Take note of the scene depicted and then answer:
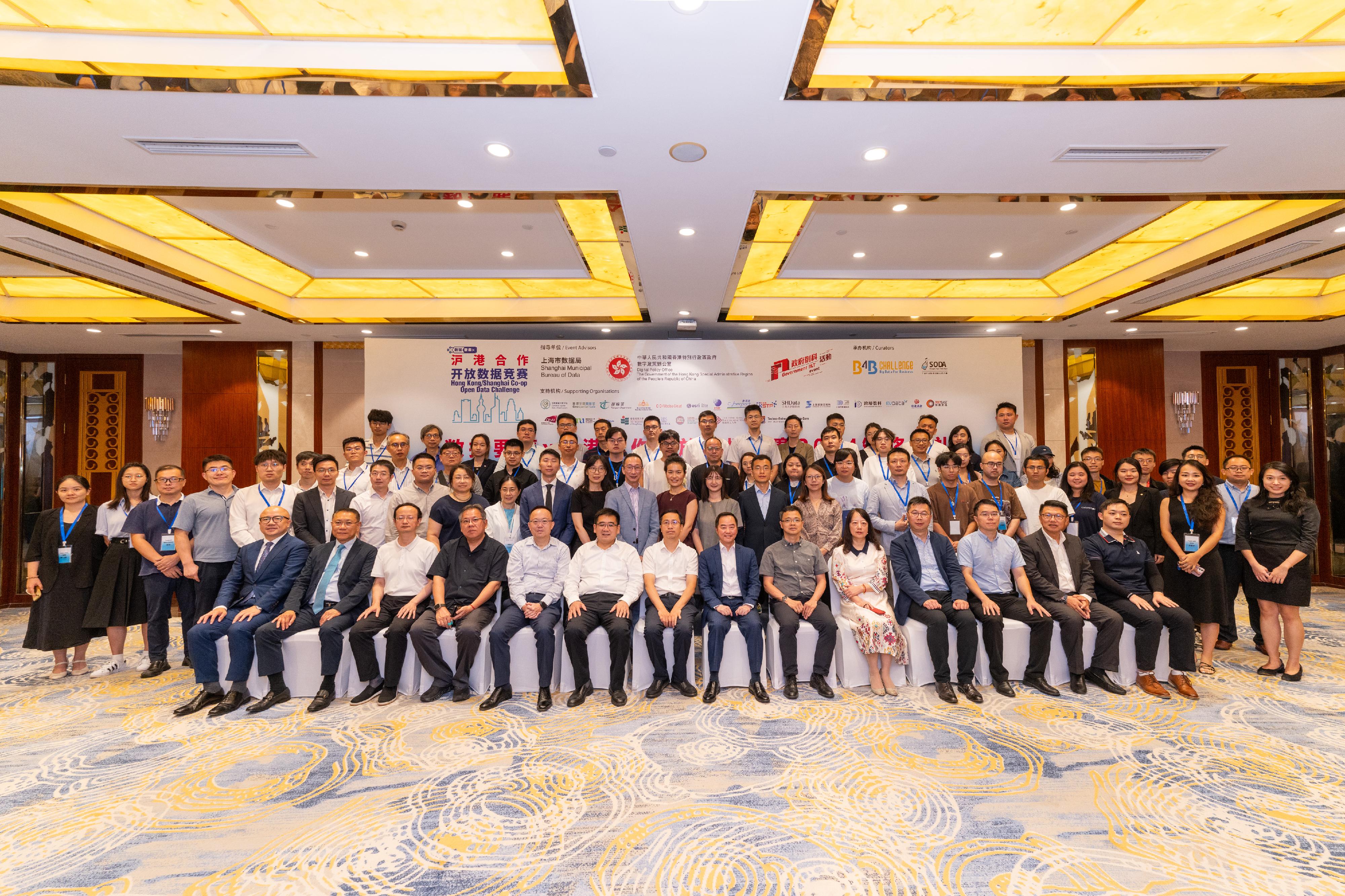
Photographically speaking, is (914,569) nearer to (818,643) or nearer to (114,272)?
(818,643)

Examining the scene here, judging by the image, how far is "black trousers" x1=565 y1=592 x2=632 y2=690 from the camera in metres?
3.63

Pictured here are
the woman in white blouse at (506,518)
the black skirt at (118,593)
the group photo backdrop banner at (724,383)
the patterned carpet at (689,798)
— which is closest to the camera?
the patterned carpet at (689,798)

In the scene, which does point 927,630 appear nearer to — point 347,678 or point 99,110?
point 347,678

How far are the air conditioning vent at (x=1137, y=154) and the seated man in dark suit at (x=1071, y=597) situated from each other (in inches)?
83.2

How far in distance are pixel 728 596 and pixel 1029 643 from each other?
1997mm

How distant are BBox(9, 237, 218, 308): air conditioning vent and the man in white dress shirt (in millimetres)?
4527

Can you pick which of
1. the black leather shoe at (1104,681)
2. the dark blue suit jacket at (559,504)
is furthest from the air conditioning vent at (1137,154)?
the dark blue suit jacket at (559,504)

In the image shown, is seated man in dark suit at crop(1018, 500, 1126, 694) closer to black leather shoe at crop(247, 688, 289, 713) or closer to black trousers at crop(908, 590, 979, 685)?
black trousers at crop(908, 590, 979, 685)

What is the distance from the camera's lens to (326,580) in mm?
3887

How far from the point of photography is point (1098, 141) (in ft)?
9.48

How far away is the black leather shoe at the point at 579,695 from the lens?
11.6 ft

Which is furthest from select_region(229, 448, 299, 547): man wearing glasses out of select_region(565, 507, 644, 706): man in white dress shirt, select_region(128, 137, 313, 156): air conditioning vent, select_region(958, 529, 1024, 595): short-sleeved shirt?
select_region(958, 529, 1024, 595): short-sleeved shirt

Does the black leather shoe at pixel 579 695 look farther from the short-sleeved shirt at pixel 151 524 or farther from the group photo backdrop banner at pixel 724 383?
the group photo backdrop banner at pixel 724 383

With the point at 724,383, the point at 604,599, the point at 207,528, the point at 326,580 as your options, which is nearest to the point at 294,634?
the point at 326,580
